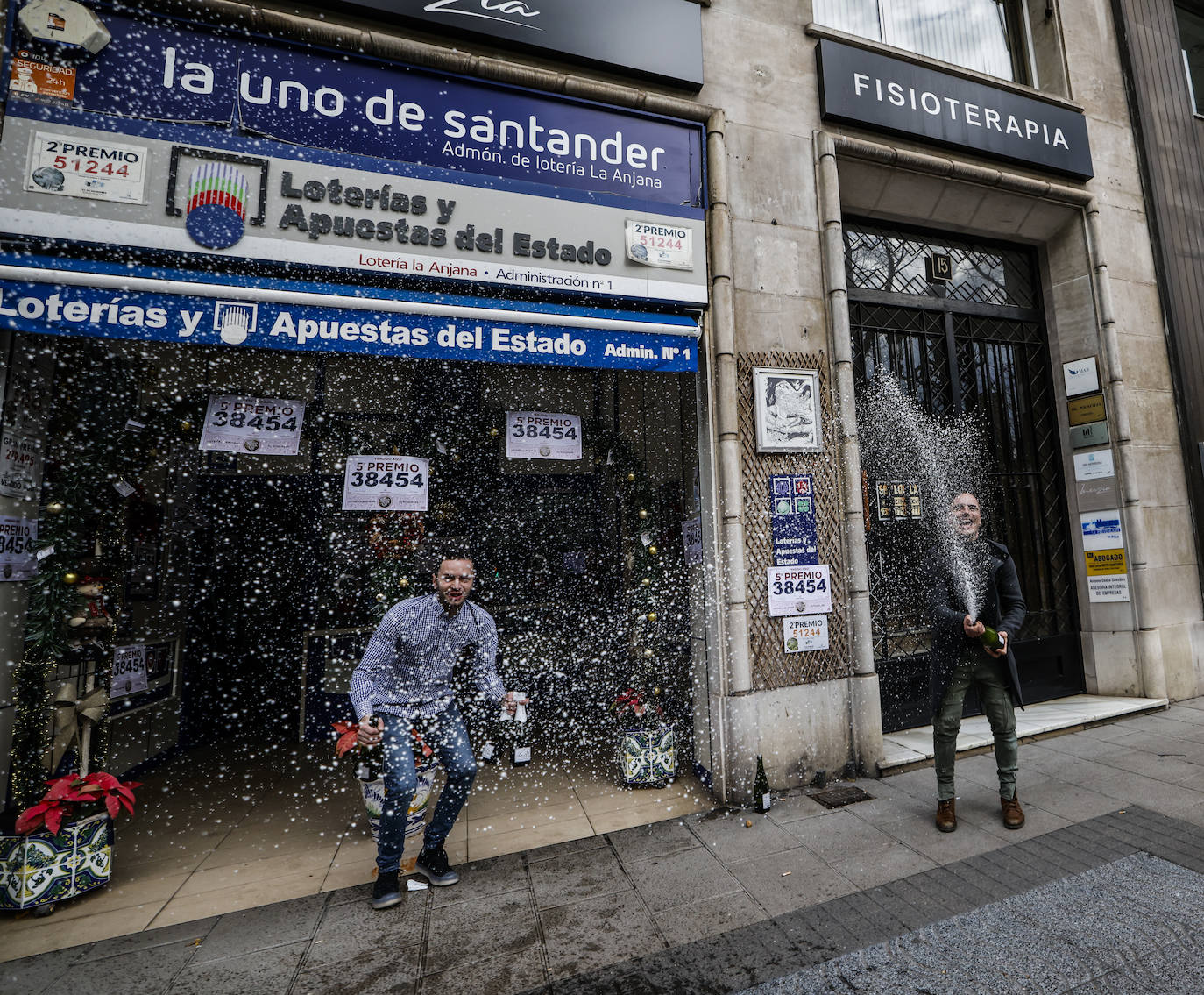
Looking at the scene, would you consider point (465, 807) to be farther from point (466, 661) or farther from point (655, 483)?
point (655, 483)

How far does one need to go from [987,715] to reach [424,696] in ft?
13.1

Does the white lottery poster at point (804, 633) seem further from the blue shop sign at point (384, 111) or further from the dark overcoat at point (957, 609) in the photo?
the blue shop sign at point (384, 111)

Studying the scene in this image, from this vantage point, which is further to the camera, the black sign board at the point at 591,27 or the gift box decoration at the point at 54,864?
the black sign board at the point at 591,27

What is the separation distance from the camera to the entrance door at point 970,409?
20.5 ft

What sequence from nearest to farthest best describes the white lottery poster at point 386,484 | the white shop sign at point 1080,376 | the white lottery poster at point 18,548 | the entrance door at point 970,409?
1. the white lottery poster at point 18,548
2. the white lottery poster at point 386,484
3. the entrance door at point 970,409
4. the white shop sign at point 1080,376

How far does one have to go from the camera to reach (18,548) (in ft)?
13.4

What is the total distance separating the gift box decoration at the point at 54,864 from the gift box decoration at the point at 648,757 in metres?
3.68

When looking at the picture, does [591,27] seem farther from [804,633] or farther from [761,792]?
[761,792]

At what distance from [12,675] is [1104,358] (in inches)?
444

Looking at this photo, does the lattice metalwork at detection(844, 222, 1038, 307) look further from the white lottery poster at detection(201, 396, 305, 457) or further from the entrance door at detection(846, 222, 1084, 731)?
the white lottery poster at detection(201, 396, 305, 457)

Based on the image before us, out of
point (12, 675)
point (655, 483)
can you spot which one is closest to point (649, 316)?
point (655, 483)

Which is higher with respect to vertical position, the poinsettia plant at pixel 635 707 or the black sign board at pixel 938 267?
the black sign board at pixel 938 267

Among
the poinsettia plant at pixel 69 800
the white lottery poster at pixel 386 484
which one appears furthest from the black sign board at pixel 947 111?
the poinsettia plant at pixel 69 800

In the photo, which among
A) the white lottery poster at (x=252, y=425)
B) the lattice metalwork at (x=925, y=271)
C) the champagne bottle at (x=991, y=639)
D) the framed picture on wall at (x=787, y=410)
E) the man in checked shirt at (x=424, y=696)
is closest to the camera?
the man in checked shirt at (x=424, y=696)
